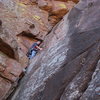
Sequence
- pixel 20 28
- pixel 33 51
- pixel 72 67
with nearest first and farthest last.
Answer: pixel 72 67 → pixel 33 51 → pixel 20 28

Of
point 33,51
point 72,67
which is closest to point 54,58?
point 72,67

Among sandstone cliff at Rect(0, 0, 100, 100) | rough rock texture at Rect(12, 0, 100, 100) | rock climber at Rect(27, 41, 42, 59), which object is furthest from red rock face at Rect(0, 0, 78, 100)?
rough rock texture at Rect(12, 0, 100, 100)

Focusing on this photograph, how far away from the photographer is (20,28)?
77.5 feet

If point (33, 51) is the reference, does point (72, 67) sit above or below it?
above

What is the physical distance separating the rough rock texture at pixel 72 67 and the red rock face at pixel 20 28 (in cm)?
103

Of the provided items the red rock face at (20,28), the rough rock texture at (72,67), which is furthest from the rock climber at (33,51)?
the rough rock texture at (72,67)

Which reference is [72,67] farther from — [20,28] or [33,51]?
[20,28]

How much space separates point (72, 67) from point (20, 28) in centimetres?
1236

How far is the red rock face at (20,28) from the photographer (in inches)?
653

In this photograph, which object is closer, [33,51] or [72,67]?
[72,67]

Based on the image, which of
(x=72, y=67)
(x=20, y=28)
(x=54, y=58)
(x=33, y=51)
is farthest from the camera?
(x=20, y=28)

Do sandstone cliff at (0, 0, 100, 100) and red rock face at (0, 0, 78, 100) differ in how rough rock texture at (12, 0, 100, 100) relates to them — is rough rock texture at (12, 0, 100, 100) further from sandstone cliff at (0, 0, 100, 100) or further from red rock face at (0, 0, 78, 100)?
red rock face at (0, 0, 78, 100)

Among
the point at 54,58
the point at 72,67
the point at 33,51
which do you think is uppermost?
the point at 72,67

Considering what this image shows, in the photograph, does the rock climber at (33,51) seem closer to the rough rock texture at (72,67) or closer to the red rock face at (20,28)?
the red rock face at (20,28)
